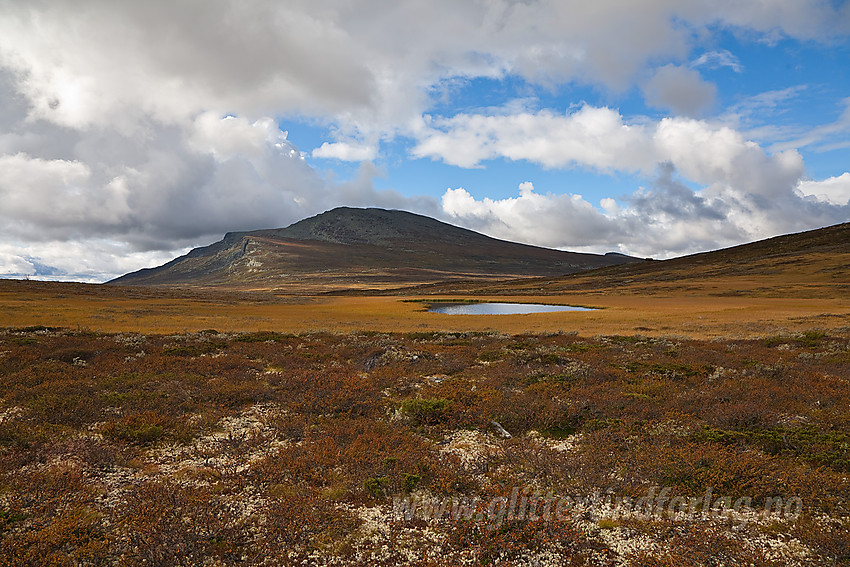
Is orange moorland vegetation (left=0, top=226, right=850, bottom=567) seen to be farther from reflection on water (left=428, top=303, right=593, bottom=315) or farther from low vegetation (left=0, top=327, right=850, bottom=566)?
reflection on water (left=428, top=303, right=593, bottom=315)

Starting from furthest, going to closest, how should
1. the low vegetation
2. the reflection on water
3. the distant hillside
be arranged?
the distant hillside → the reflection on water → the low vegetation

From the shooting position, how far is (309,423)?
13117 mm

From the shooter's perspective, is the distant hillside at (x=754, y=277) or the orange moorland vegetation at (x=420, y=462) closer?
the orange moorland vegetation at (x=420, y=462)

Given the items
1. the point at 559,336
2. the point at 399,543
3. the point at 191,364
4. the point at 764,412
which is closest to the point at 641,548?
the point at 399,543

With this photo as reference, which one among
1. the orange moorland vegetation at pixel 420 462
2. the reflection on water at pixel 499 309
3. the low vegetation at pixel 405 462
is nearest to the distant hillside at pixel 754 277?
the reflection on water at pixel 499 309

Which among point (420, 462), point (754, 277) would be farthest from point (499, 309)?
point (754, 277)

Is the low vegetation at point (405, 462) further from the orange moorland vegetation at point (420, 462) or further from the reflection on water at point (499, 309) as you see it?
the reflection on water at point (499, 309)

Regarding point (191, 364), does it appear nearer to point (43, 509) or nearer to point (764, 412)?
point (43, 509)

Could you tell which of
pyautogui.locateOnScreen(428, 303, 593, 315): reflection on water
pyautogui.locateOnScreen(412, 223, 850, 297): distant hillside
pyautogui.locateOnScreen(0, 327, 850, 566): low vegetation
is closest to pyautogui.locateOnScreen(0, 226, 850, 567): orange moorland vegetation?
pyautogui.locateOnScreen(0, 327, 850, 566): low vegetation

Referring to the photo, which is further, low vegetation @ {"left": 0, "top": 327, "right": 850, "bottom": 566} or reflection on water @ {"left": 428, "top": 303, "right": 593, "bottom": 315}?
reflection on water @ {"left": 428, "top": 303, "right": 593, "bottom": 315}

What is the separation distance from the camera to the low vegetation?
7145 mm

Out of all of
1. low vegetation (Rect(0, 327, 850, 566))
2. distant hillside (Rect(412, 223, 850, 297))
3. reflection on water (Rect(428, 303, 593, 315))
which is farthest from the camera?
distant hillside (Rect(412, 223, 850, 297))

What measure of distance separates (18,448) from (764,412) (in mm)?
20909

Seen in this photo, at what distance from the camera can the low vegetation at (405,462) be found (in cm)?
714
